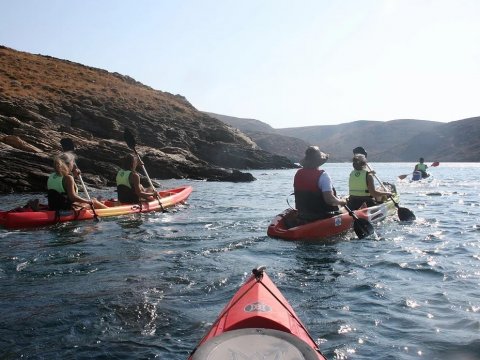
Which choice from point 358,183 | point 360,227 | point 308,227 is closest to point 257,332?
point 308,227

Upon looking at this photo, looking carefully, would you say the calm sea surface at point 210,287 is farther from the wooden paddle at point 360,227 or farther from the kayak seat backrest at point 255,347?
the kayak seat backrest at point 255,347

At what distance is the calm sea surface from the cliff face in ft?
43.3

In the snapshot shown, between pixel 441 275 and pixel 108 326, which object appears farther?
pixel 441 275

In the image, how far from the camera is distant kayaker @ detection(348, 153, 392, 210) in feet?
35.9

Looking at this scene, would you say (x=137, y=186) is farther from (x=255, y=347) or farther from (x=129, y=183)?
(x=255, y=347)

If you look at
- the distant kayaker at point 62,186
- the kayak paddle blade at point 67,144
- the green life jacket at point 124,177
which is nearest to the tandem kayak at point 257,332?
the distant kayaker at point 62,186

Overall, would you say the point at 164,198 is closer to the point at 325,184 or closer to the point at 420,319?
the point at 325,184

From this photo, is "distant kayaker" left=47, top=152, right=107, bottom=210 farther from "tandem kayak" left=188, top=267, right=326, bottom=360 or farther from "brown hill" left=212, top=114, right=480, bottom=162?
"brown hill" left=212, top=114, right=480, bottom=162

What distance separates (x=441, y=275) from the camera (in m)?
6.55

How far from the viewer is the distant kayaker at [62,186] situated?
10.4 meters

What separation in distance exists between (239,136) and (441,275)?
49523mm

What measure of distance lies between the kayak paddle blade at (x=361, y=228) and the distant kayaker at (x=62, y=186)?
647 cm

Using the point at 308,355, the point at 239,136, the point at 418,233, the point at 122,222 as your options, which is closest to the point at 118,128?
the point at 239,136

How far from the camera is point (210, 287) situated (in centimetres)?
594
